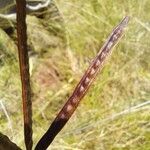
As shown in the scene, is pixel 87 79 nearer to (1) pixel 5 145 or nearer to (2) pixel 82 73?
(1) pixel 5 145

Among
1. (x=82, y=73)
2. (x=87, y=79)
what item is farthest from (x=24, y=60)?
(x=82, y=73)

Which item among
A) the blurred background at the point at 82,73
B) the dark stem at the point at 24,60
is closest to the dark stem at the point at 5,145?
the dark stem at the point at 24,60

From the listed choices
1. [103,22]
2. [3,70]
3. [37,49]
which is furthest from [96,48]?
[3,70]

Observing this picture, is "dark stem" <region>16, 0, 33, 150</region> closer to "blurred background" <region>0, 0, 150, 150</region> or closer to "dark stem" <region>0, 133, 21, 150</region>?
"dark stem" <region>0, 133, 21, 150</region>

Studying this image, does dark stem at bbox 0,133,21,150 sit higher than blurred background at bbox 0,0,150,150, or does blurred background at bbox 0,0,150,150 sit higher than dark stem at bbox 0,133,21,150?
dark stem at bbox 0,133,21,150

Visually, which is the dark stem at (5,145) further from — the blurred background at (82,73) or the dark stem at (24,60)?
the blurred background at (82,73)

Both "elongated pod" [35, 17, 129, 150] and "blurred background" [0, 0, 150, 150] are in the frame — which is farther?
"blurred background" [0, 0, 150, 150]

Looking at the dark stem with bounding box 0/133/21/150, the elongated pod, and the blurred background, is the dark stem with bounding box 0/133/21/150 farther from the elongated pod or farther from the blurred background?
the blurred background

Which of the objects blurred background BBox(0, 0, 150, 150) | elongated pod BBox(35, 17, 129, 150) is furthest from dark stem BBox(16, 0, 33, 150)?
blurred background BBox(0, 0, 150, 150)

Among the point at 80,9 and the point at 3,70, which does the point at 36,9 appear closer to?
the point at 80,9
